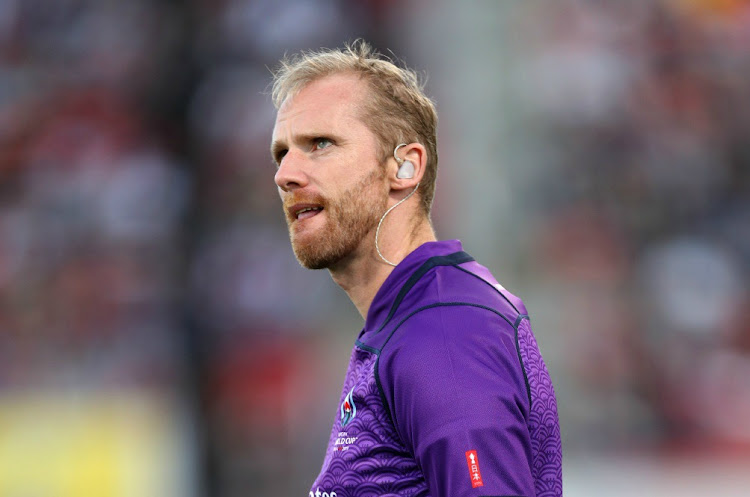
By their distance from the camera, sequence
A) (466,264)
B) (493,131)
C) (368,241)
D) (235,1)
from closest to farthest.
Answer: (466,264) → (368,241) → (493,131) → (235,1)

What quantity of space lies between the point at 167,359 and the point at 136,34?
2769 mm

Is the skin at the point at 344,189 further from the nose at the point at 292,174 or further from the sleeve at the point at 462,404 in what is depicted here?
the sleeve at the point at 462,404

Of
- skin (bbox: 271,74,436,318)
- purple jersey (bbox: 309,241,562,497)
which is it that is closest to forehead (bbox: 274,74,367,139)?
skin (bbox: 271,74,436,318)

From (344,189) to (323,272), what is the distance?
4.95 m

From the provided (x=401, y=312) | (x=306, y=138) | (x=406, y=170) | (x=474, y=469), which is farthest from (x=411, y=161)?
(x=474, y=469)

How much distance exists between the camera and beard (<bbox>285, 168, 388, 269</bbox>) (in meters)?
2.38

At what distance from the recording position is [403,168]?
245cm

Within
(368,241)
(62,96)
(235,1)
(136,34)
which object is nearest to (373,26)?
(235,1)

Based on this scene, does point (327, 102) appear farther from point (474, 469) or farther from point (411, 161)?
point (474, 469)

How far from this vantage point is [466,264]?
2.26m

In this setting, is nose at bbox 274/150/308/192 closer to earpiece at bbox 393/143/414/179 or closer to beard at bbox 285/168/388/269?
beard at bbox 285/168/388/269

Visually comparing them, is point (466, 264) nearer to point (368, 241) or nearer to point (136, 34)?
point (368, 241)

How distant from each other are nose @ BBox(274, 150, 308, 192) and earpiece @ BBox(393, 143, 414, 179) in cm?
23

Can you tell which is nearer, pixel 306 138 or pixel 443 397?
pixel 443 397
